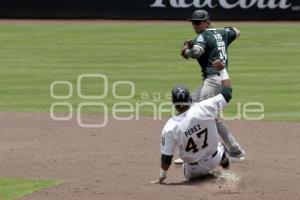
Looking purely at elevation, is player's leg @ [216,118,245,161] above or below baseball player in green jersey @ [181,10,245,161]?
below

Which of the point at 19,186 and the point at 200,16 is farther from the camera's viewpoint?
the point at 200,16

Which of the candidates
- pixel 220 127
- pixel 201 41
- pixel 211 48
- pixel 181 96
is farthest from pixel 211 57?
pixel 181 96

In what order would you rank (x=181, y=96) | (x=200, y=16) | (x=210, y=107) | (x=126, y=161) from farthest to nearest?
1. (x=126, y=161)
2. (x=200, y=16)
3. (x=210, y=107)
4. (x=181, y=96)

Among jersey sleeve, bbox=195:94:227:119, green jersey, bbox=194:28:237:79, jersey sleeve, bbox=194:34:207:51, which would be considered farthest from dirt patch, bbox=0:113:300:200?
jersey sleeve, bbox=194:34:207:51

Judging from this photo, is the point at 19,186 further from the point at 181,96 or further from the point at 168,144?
the point at 181,96

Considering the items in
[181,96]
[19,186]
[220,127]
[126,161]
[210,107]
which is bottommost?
[19,186]

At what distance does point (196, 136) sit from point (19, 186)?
2.06 m

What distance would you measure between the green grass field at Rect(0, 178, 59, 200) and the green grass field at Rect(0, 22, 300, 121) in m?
5.95

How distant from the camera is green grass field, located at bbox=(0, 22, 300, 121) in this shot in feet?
57.7

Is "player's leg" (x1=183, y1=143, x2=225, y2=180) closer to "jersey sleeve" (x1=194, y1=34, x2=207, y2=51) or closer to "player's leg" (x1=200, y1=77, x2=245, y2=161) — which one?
"player's leg" (x1=200, y1=77, x2=245, y2=161)

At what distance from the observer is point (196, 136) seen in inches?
376

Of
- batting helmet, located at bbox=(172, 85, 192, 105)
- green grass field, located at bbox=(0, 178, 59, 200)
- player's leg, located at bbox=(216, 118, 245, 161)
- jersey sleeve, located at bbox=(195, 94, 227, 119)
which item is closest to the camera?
green grass field, located at bbox=(0, 178, 59, 200)

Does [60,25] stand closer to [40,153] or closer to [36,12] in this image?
[36,12]

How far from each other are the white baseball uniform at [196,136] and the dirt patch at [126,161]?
0.76 feet
